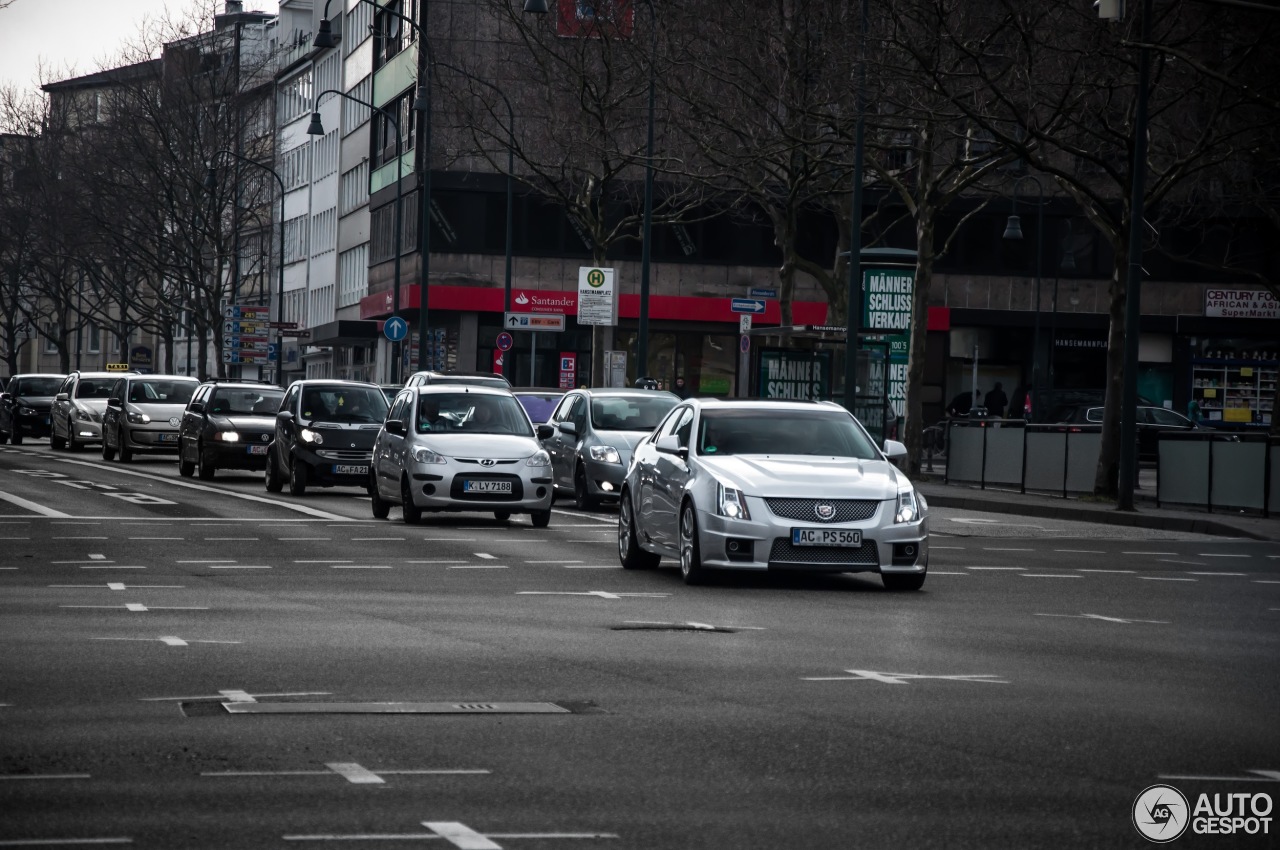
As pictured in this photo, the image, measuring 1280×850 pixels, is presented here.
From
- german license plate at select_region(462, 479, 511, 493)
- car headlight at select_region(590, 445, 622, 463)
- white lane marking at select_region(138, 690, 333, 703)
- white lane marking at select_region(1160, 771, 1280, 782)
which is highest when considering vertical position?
car headlight at select_region(590, 445, 622, 463)

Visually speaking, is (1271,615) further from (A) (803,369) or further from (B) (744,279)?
(B) (744,279)

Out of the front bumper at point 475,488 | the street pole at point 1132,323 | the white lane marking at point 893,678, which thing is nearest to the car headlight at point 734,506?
the white lane marking at point 893,678

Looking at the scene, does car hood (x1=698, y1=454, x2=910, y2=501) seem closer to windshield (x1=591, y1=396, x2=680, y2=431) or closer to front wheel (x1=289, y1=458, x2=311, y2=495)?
windshield (x1=591, y1=396, x2=680, y2=431)

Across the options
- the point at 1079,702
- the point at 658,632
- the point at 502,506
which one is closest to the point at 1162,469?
the point at 502,506

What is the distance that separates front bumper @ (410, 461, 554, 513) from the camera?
2608 centimetres

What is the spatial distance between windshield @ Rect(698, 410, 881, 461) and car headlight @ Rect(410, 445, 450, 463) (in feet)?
24.6

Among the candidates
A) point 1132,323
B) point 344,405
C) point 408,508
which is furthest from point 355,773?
point 344,405

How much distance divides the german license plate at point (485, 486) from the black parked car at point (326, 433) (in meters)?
6.79

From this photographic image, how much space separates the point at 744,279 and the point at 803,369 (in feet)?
119

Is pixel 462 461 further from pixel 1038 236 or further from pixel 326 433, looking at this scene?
pixel 1038 236

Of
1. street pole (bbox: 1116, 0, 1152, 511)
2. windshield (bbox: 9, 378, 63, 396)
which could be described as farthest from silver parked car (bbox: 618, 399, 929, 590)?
windshield (bbox: 9, 378, 63, 396)

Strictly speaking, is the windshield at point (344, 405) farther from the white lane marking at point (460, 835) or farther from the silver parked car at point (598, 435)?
the white lane marking at point (460, 835)

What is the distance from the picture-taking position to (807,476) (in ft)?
58.2

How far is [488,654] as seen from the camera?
40.3 ft
